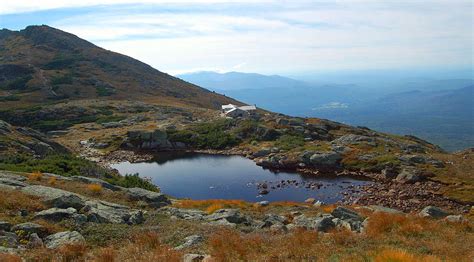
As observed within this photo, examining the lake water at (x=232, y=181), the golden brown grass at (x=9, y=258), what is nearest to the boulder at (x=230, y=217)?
the golden brown grass at (x=9, y=258)

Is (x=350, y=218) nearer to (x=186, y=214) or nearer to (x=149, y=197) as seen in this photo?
(x=186, y=214)

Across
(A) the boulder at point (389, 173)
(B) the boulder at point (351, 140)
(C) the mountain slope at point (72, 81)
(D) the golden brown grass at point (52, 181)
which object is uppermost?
(C) the mountain slope at point (72, 81)

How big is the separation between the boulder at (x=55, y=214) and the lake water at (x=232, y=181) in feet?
97.3

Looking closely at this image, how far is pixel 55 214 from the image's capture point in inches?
679

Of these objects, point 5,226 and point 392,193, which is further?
point 392,193

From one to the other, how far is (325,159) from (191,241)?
4814 centimetres

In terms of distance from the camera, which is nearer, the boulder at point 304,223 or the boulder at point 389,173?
the boulder at point 304,223

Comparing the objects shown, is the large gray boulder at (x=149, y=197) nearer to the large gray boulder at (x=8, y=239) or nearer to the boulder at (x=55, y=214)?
→ the boulder at (x=55, y=214)

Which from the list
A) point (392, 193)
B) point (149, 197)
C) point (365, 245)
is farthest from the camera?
point (392, 193)

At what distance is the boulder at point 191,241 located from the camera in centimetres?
1485

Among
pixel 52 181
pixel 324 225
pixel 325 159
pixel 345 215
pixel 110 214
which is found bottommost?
pixel 325 159

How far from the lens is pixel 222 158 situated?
69.9 m

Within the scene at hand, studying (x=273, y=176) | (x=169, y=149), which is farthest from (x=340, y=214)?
(x=169, y=149)

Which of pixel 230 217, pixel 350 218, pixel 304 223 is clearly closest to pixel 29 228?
pixel 230 217
